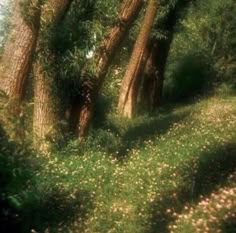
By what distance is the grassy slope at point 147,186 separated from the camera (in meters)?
8.91

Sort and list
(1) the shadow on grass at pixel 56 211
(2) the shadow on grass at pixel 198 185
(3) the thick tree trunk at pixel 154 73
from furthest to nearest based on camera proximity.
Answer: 1. (3) the thick tree trunk at pixel 154 73
2. (2) the shadow on grass at pixel 198 185
3. (1) the shadow on grass at pixel 56 211

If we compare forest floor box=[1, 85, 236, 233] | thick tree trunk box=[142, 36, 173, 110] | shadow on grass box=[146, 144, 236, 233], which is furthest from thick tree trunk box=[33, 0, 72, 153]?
thick tree trunk box=[142, 36, 173, 110]

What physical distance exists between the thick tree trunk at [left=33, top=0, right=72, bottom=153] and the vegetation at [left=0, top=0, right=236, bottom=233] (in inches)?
0.8

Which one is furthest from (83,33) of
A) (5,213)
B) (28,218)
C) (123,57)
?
(123,57)

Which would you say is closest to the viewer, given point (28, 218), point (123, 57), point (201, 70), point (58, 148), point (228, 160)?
point (28, 218)

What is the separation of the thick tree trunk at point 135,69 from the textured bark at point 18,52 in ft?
42.1

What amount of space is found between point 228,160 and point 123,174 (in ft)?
5.87

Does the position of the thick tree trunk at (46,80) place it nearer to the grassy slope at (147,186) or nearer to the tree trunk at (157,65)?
the grassy slope at (147,186)

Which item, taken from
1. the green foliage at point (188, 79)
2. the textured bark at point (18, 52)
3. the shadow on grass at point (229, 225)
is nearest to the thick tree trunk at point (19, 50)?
the textured bark at point (18, 52)

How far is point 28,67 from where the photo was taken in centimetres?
1162

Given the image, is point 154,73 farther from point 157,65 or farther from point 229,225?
point 229,225

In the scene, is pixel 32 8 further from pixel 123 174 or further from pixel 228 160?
pixel 228 160

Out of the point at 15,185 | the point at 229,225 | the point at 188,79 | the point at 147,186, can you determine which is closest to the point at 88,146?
the point at 147,186

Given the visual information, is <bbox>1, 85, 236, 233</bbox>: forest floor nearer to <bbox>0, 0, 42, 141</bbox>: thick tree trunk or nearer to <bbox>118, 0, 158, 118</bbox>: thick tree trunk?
<bbox>0, 0, 42, 141</bbox>: thick tree trunk
